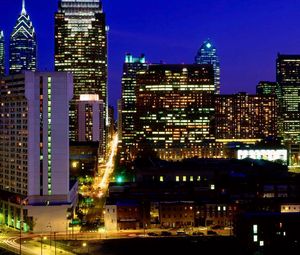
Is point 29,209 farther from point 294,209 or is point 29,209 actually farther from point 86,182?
point 86,182

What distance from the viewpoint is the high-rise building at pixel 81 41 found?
509 feet

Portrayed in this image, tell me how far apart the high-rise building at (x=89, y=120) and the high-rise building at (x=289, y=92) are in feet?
162

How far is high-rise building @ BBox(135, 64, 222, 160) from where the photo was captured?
413 feet

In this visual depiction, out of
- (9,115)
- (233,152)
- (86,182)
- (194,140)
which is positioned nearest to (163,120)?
(194,140)

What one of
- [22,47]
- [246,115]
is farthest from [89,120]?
[22,47]

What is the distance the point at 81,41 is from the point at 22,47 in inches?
1669

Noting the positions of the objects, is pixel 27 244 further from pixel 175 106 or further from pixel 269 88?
pixel 269 88

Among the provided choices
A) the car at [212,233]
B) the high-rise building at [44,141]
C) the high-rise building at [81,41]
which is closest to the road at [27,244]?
the high-rise building at [44,141]

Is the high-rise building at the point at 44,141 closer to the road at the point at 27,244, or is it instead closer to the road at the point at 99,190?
the road at the point at 27,244

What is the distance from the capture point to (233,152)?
11631 cm

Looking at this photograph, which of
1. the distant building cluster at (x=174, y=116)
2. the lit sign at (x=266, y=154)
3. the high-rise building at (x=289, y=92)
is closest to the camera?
the lit sign at (x=266, y=154)

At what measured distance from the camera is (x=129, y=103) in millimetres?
149875

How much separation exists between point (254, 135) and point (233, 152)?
37.5 m

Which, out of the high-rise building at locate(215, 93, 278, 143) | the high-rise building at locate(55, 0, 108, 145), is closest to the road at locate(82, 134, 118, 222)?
the high-rise building at locate(215, 93, 278, 143)
